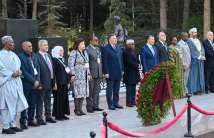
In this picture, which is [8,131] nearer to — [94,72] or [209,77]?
[94,72]

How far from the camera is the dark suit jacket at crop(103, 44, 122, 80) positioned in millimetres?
14710

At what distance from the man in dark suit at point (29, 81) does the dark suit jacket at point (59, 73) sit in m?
0.77

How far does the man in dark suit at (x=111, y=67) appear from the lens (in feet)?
48.3

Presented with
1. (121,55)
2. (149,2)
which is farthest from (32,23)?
(149,2)

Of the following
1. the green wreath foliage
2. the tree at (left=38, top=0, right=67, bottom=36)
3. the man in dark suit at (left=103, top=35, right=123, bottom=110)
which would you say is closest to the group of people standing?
the man in dark suit at (left=103, top=35, right=123, bottom=110)

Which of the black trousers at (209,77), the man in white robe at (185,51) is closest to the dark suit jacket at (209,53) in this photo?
the black trousers at (209,77)

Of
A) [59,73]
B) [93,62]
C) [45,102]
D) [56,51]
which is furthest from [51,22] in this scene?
[45,102]

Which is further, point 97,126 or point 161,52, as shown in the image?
point 161,52

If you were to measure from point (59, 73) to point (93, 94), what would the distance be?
1694 millimetres

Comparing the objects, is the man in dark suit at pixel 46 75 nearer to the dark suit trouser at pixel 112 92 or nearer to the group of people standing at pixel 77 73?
the group of people standing at pixel 77 73

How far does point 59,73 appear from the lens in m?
13.1

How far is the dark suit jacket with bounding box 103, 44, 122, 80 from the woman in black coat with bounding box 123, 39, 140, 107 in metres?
0.39

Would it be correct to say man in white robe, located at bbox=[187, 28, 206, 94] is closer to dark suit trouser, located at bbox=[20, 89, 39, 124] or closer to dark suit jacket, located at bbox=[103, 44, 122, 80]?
dark suit jacket, located at bbox=[103, 44, 122, 80]

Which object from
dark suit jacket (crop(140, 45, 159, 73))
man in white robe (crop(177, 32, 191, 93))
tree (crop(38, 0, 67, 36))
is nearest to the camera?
dark suit jacket (crop(140, 45, 159, 73))
